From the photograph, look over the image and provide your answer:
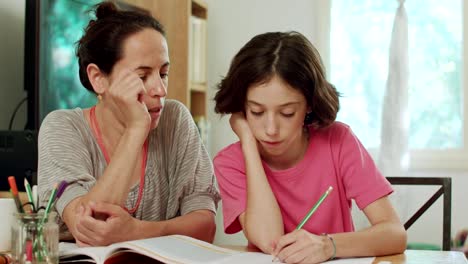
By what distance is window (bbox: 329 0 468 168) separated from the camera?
3.56m

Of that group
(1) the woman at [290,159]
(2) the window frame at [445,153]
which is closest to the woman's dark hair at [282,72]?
(1) the woman at [290,159]

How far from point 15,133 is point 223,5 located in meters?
1.91

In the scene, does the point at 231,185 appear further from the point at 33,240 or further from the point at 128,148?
the point at 33,240

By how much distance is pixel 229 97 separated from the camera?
1.48 metres

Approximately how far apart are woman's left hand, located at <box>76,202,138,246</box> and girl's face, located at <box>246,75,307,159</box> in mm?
319

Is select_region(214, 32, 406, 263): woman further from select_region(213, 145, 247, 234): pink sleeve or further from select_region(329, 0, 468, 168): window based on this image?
select_region(329, 0, 468, 168): window

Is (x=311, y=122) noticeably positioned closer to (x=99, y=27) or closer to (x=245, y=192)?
(x=245, y=192)

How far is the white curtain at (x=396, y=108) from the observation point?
137 inches

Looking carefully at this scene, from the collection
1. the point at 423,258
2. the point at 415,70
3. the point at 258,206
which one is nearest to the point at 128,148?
the point at 258,206

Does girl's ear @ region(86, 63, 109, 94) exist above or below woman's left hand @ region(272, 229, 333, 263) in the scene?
above

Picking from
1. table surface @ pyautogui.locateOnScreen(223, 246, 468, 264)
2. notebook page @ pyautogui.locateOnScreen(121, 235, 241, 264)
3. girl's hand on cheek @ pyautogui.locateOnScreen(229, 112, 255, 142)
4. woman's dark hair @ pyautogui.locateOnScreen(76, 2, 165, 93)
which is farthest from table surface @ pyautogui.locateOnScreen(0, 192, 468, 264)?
woman's dark hair @ pyautogui.locateOnScreen(76, 2, 165, 93)

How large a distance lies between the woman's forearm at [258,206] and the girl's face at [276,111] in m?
0.05

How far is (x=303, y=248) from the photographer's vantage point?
120 cm

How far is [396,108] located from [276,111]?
Answer: 2237 millimetres
